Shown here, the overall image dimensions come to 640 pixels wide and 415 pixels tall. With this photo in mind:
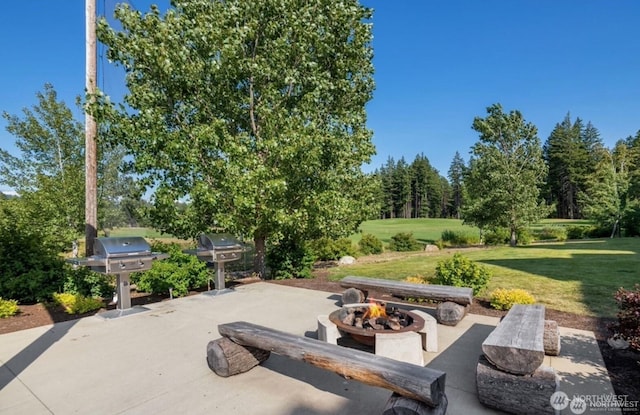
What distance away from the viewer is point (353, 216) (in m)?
10.7

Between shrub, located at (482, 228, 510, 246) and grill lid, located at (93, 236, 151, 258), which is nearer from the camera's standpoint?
grill lid, located at (93, 236, 151, 258)

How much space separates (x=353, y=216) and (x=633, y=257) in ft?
32.4

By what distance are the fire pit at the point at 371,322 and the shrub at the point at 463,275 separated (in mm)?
2704

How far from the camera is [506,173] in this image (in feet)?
56.5

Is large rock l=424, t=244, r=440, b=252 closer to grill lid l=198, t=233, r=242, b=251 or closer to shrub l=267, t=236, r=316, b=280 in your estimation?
shrub l=267, t=236, r=316, b=280

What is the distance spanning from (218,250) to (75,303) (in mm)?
2582

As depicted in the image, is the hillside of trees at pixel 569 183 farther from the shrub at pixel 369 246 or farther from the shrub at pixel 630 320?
the shrub at pixel 630 320

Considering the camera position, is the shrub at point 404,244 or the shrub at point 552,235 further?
the shrub at point 552,235

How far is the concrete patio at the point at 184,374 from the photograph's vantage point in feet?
9.38

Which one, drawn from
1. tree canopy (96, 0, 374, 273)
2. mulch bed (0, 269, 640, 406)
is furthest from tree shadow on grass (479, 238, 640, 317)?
tree canopy (96, 0, 374, 273)

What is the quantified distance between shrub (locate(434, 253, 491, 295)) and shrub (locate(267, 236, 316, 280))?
4194 millimetres

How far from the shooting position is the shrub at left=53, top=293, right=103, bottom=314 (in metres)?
5.86

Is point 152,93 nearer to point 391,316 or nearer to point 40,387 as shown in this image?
point 40,387

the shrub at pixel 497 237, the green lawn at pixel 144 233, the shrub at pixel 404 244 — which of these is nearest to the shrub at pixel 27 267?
the green lawn at pixel 144 233
